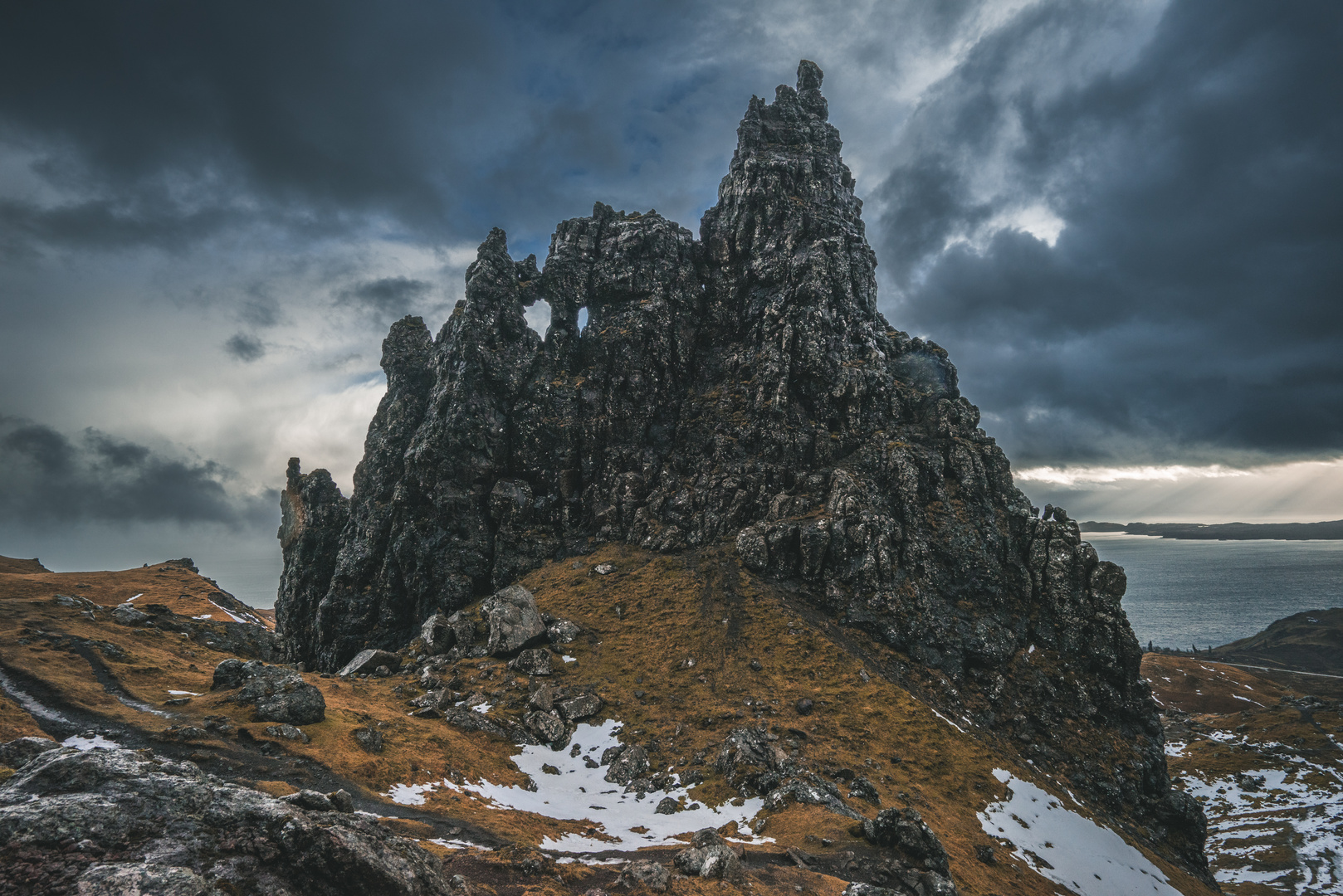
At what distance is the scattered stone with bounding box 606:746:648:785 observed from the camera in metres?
42.8

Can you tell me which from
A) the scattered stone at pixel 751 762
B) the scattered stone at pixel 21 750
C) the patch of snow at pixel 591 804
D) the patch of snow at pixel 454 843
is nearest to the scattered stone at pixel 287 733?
the patch of snow at pixel 591 804

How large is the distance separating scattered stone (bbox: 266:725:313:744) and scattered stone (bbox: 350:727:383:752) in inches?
116

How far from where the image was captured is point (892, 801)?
133ft

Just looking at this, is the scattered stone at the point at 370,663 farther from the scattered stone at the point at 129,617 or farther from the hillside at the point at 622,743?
the scattered stone at the point at 129,617

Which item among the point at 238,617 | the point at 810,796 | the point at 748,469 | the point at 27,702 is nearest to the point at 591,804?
the point at 810,796

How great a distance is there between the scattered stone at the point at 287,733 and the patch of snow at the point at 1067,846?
52581 mm

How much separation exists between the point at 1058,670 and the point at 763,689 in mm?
37564

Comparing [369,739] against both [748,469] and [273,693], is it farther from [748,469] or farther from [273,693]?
[748,469]

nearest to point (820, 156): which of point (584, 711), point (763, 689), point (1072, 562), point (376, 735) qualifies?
point (1072, 562)

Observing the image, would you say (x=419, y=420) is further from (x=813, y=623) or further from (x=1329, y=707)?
(x=1329, y=707)

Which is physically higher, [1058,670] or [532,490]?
[532,490]

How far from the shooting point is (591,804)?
129 feet

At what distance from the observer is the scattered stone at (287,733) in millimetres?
34719

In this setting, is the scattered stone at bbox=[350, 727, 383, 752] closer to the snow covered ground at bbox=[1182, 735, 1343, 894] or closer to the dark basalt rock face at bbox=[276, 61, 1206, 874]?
the dark basalt rock face at bbox=[276, 61, 1206, 874]
